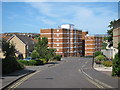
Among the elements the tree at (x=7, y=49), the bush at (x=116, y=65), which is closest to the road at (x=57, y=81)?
the bush at (x=116, y=65)

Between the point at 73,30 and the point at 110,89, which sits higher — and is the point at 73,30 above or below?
above

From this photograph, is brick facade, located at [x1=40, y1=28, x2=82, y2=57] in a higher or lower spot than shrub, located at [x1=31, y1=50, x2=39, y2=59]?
higher

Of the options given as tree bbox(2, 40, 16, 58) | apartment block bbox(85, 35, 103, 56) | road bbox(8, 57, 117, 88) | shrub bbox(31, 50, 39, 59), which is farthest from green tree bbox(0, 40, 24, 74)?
apartment block bbox(85, 35, 103, 56)

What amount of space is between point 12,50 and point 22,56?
41.2 m

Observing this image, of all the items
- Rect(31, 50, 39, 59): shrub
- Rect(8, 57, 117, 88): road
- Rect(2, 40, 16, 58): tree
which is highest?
Rect(2, 40, 16, 58): tree

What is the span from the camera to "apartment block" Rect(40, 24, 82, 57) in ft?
309

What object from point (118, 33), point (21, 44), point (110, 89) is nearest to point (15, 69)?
point (118, 33)

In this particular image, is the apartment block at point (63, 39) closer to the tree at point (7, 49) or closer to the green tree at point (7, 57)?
the green tree at point (7, 57)

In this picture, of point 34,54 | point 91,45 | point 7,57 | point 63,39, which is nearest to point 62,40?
point 63,39

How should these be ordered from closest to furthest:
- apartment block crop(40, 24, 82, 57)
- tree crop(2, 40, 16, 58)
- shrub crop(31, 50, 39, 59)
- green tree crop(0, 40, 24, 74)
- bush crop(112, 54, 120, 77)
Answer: bush crop(112, 54, 120, 77) → green tree crop(0, 40, 24, 74) → tree crop(2, 40, 16, 58) → shrub crop(31, 50, 39, 59) → apartment block crop(40, 24, 82, 57)

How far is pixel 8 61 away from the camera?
24.1 metres

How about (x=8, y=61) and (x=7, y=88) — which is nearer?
(x=7, y=88)

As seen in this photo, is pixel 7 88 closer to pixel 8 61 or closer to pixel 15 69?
pixel 8 61

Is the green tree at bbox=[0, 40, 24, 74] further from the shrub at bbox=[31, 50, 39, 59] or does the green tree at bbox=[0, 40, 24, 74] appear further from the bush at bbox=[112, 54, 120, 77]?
the shrub at bbox=[31, 50, 39, 59]
